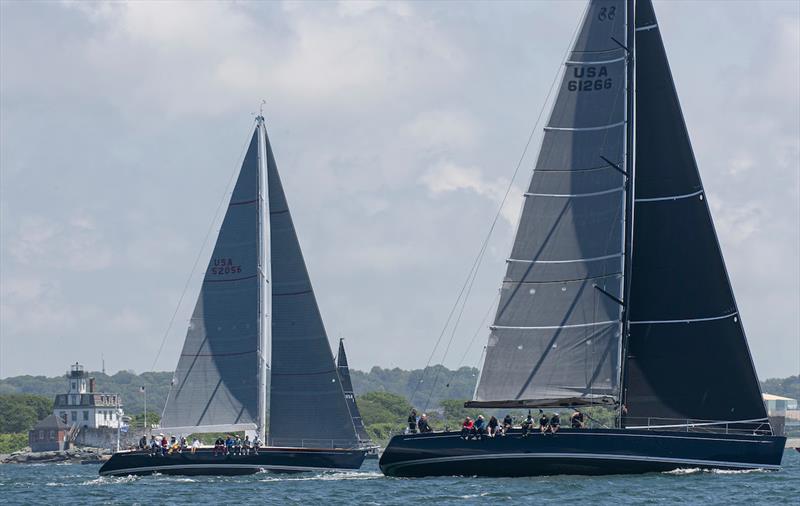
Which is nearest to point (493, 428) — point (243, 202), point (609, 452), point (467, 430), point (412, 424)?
point (467, 430)

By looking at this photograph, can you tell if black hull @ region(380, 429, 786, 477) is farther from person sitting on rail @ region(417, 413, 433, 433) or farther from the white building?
the white building

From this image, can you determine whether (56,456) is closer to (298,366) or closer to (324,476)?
(298,366)

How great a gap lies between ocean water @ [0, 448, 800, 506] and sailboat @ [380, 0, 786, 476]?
4.13 ft

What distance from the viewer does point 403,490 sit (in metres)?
47.1

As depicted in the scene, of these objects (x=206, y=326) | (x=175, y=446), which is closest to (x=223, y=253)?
(x=206, y=326)

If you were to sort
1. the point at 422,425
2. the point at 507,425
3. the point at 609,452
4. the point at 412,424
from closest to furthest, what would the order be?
the point at 609,452, the point at 507,425, the point at 422,425, the point at 412,424

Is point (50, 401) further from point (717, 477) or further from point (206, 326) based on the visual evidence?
point (717, 477)

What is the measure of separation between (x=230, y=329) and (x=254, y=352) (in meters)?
1.33

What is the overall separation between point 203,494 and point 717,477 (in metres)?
15.5

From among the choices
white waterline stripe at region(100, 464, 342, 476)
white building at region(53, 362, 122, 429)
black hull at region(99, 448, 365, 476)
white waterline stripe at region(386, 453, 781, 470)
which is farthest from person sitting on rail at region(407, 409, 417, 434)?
white building at region(53, 362, 122, 429)

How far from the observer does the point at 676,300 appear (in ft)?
157

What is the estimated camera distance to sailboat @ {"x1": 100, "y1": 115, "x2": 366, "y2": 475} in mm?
59719

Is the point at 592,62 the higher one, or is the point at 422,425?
the point at 592,62

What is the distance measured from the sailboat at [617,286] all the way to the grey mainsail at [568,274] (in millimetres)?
30
